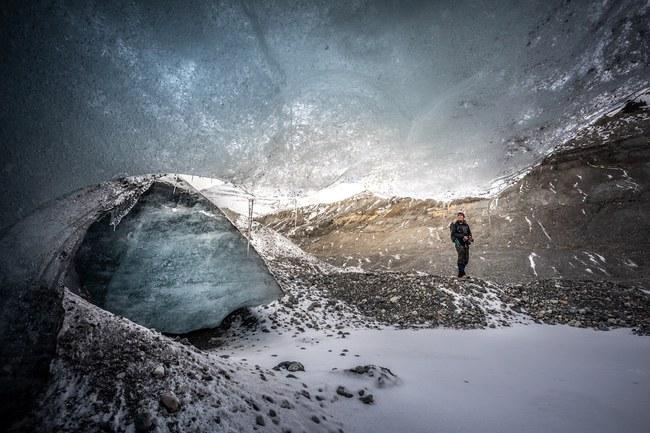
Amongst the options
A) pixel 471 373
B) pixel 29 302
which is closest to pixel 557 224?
pixel 471 373

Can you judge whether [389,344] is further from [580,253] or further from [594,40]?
[580,253]

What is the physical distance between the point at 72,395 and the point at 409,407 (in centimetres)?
264

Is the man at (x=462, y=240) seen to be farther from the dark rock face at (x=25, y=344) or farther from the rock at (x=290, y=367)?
the dark rock face at (x=25, y=344)

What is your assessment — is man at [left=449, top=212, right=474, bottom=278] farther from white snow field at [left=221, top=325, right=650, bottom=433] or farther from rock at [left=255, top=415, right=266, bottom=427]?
rock at [left=255, top=415, right=266, bottom=427]

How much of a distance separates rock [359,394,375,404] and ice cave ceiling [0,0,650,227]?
2.51 m

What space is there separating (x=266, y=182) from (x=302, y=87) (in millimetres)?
1180

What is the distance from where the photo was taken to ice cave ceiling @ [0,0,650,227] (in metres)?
1.75

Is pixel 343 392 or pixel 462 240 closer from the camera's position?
pixel 343 392

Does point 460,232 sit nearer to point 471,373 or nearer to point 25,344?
point 471,373

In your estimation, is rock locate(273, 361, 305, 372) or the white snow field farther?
rock locate(273, 361, 305, 372)

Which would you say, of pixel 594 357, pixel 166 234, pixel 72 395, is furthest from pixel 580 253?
pixel 72 395

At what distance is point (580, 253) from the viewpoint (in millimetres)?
13367

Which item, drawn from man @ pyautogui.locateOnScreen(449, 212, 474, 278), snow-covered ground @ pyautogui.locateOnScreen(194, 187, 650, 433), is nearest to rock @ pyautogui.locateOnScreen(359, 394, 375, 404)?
snow-covered ground @ pyautogui.locateOnScreen(194, 187, 650, 433)

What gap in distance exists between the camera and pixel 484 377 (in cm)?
348
